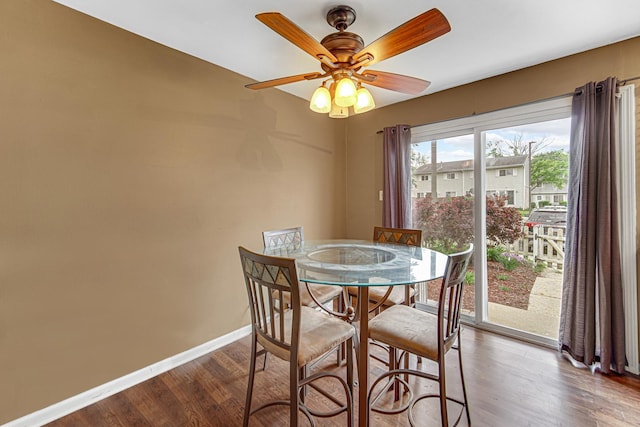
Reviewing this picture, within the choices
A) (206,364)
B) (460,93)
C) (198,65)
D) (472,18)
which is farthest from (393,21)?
(206,364)

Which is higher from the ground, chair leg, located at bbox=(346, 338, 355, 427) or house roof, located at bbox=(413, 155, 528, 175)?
house roof, located at bbox=(413, 155, 528, 175)

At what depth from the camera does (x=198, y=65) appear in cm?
227

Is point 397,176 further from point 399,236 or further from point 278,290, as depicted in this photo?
point 278,290

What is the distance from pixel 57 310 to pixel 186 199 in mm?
1007

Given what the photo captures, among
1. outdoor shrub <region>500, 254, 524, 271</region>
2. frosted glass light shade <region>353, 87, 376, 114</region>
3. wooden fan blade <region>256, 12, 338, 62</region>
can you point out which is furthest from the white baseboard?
outdoor shrub <region>500, 254, 524, 271</region>

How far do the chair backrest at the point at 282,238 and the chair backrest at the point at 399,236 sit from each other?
747 millimetres

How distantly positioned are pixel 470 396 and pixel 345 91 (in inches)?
79.8

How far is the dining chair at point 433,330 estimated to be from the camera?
53.2 inches

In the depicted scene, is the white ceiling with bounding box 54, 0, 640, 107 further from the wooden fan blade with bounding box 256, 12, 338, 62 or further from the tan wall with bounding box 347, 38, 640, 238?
the wooden fan blade with bounding box 256, 12, 338, 62

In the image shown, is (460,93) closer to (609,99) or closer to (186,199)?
(609,99)

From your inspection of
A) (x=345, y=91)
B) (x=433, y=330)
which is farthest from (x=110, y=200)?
(x=433, y=330)

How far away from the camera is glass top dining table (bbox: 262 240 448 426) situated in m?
1.42

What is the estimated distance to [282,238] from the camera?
2.47 m

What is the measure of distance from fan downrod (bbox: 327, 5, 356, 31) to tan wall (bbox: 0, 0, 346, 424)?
1.16 m
